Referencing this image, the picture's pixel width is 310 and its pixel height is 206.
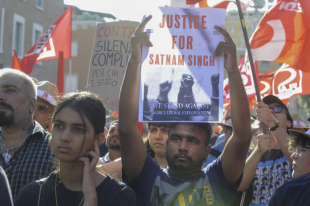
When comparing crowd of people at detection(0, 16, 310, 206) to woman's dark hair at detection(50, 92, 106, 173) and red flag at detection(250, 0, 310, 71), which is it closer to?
woman's dark hair at detection(50, 92, 106, 173)

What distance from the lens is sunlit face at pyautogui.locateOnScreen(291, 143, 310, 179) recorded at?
14.4 ft

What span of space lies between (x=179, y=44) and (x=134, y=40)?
15.6 inches

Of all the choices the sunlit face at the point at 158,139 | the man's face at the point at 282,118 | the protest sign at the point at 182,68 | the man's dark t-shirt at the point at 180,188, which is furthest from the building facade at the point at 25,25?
the man's dark t-shirt at the point at 180,188

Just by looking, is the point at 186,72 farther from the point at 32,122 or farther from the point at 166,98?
the point at 32,122

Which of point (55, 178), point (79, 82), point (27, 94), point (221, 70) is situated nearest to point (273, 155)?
point (221, 70)

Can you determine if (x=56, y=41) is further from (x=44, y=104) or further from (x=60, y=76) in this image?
(x=44, y=104)

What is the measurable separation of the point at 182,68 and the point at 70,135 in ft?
3.16

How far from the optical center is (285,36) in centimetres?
706

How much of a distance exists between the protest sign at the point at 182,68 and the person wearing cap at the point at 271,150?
1308 millimetres

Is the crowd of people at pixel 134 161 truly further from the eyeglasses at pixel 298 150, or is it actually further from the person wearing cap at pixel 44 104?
the person wearing cap at pixel 44 104

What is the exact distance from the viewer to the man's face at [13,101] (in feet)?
15.4

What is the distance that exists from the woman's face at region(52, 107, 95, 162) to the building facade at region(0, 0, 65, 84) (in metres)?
20.8

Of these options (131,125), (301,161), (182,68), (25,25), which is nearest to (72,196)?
(131,125)

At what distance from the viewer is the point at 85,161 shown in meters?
3.52
